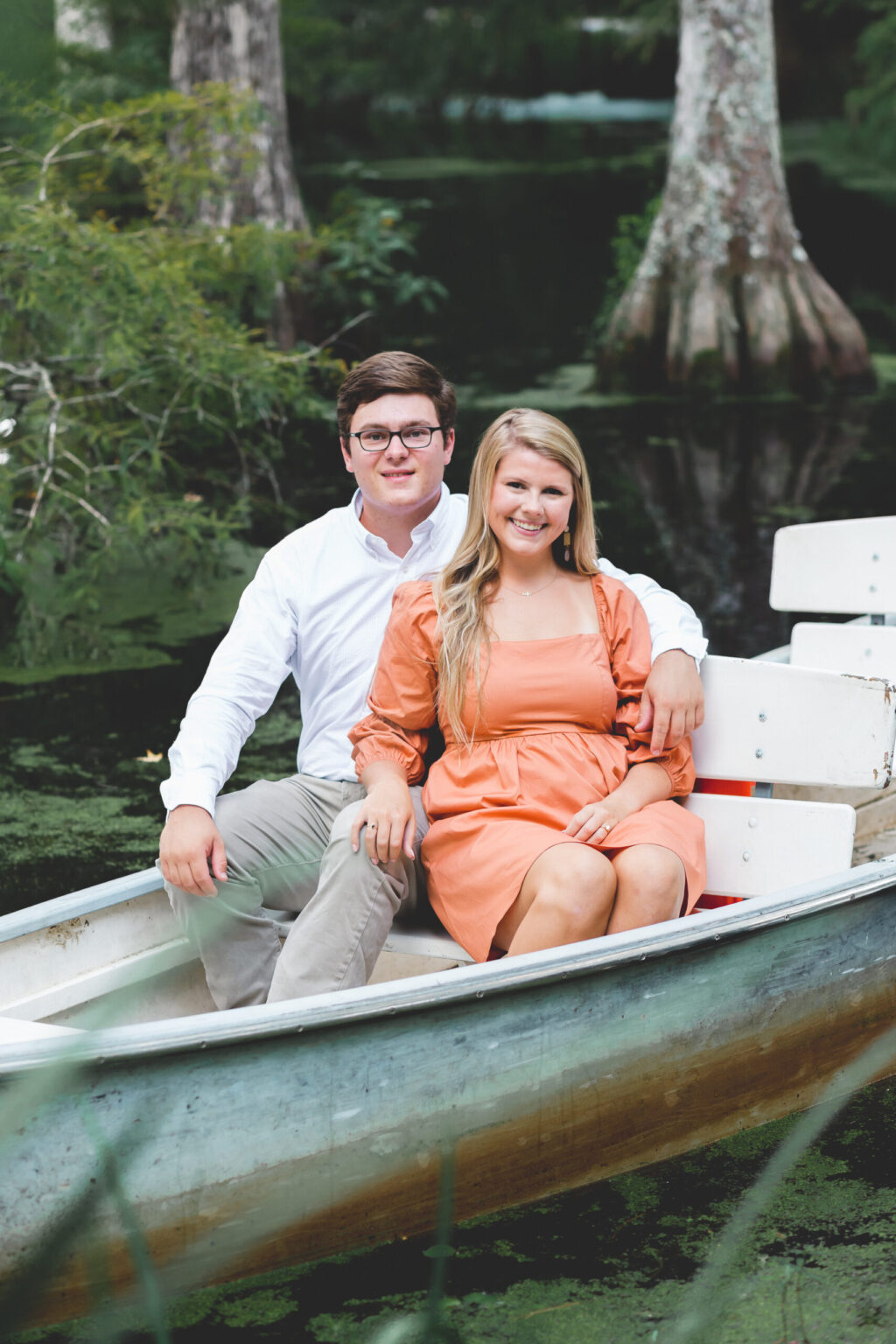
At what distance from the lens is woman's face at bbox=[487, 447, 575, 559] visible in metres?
2.57

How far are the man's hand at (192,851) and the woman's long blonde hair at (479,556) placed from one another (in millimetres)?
420

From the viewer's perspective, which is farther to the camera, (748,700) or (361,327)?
(361,327)

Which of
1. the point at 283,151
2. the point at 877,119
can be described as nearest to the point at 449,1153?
the point at 283,151

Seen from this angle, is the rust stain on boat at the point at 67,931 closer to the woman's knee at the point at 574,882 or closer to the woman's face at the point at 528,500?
the woman's knee at the point at 574,882

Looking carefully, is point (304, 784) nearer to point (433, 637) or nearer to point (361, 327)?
point (433, 637)

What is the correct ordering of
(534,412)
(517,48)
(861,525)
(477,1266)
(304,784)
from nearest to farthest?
(477,1266)
(534,412)
(304,784)
(861,525)
(517,48)

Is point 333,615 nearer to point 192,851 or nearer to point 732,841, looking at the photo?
point 192,851

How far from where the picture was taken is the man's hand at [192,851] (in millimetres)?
2459

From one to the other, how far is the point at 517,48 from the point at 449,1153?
2942 centimetres

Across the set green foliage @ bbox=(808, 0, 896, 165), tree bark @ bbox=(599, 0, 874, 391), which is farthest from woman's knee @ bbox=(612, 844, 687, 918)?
green foliage @ bbox=(808, 0, 896, 165)

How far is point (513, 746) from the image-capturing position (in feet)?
8.56

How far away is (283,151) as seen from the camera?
861cm

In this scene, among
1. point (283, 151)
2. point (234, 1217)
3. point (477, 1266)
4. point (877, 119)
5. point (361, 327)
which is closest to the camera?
point (234, 1217)

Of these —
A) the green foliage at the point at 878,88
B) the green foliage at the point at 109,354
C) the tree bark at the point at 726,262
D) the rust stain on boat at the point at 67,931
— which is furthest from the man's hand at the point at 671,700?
the green foliage at the point at 878,88
